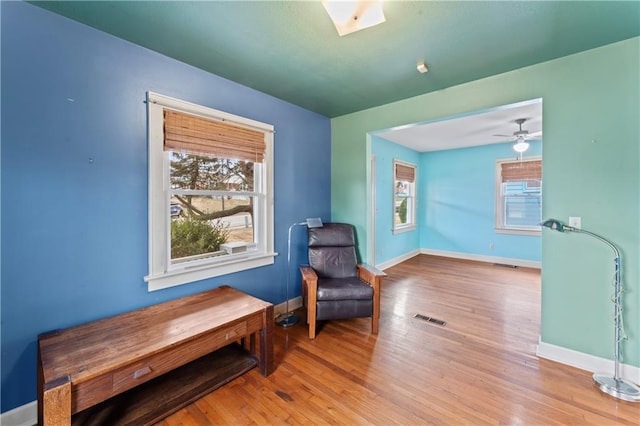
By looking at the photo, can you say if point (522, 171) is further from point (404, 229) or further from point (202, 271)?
point (202, 271)

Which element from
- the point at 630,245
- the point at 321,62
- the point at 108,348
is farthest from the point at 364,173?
the point at 108,348

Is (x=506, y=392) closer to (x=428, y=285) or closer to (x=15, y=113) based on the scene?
(x=428, y=285)

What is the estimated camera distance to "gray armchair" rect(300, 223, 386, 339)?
2562 mm

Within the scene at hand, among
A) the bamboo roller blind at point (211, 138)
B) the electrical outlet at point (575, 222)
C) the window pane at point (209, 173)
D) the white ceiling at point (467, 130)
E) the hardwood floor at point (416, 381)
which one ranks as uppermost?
the white ceiling at point (467, 130)

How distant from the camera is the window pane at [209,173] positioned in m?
2.27

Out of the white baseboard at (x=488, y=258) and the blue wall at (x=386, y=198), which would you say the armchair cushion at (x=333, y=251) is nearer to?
the blue wall at (x=386, y=198)

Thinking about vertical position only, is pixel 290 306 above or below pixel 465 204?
below

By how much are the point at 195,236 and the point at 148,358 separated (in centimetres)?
118

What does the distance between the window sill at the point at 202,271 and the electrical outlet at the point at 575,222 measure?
272cm

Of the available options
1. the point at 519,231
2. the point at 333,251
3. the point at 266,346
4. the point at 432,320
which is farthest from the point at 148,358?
the point at 519,231

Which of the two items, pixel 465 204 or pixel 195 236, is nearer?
pixel 195 236

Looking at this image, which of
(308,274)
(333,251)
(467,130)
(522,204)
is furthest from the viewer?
(522,204)

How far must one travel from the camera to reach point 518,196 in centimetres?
525

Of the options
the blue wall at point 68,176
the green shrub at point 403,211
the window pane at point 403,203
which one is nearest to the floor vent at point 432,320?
the blue wall at point 68,176
